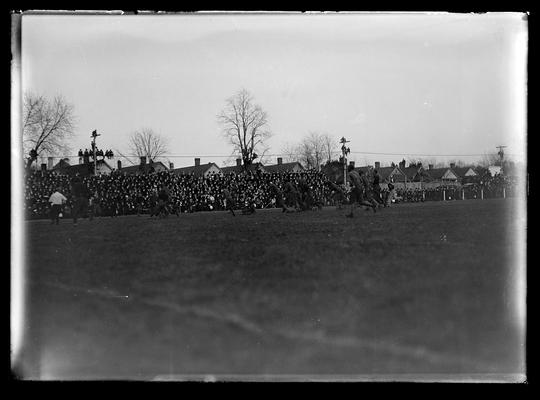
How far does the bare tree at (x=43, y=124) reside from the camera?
8.51 meters

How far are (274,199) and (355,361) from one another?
26.9 feet

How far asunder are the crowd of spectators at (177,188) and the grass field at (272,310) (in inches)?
26.2

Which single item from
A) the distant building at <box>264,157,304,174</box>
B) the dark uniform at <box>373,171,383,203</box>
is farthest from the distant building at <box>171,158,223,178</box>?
the dark uniform at <box>373,171,383,203</box>

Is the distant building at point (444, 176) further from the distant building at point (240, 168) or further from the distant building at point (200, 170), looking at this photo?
the distant building at point (200, 170)

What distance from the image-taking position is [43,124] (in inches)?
336

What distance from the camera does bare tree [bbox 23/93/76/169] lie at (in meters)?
8.51

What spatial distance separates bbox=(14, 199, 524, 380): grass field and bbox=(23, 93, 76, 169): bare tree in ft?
4.44

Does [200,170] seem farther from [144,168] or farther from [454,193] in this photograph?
[454,193]

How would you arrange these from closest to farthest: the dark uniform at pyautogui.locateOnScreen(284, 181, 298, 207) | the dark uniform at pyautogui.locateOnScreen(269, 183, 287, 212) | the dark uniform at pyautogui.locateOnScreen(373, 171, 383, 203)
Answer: the dark uniform at pyautogui.locateOnScreen(284, 181, 298, 207)
the dark uniform at pyautogui.locateOnScreen(269, 183, 287, 212)
the dark uniform at pyautogui.locateOnScreen(373, 171, 383, 203)

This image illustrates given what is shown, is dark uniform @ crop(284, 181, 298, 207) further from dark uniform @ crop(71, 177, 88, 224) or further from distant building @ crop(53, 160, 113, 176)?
dark uniform @ crop(71, 177, 88, 224)

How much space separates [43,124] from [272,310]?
197 inches

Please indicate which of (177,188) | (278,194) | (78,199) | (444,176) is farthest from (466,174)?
(78,199)

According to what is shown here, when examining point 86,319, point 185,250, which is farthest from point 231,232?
point 86,319

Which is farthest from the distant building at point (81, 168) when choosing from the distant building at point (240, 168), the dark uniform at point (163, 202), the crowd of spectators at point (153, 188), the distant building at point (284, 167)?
the distant building at point (284, 167)
